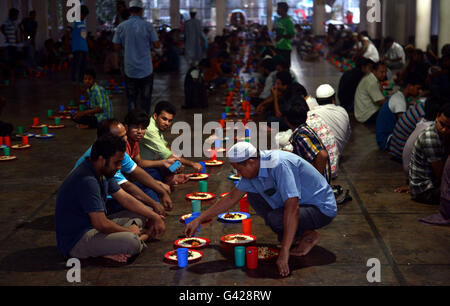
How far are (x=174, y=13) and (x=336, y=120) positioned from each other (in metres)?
30.0

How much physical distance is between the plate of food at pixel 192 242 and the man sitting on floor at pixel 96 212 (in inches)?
7.2

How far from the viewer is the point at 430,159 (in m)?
5.56

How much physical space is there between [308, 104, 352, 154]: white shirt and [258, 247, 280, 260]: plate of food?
106 inches

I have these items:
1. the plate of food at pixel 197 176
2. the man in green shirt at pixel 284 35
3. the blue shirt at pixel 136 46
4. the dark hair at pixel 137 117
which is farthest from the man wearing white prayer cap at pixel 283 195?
Result: the man in green shirt at pixel 284 35

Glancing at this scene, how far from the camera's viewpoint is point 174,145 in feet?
28.8

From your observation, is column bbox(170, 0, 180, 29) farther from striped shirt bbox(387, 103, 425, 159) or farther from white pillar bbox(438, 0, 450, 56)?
striped shirt bbox(387, 103, 425, 159)

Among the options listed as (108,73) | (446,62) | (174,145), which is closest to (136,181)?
(174,145)

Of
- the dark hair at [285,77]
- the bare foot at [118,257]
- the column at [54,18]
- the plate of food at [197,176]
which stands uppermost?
the column at [54,18]

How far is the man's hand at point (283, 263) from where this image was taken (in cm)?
407

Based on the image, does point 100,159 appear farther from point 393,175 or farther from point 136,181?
point 393,175

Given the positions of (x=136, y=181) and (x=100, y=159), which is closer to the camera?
(x=100, y=159)

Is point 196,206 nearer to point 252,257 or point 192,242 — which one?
point 192,242

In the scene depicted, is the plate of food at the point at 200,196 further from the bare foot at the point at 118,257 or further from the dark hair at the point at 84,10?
the dark hair at the point at 84,10
